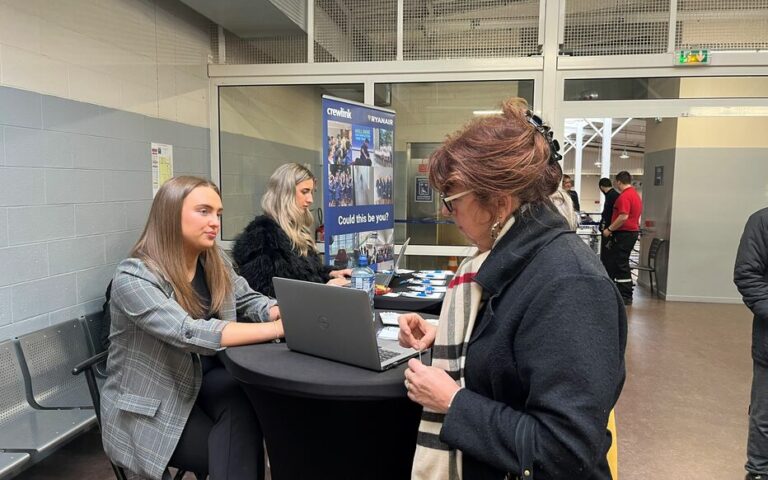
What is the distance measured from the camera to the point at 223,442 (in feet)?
5.74

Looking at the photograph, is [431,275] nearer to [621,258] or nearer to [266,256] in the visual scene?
[266,256]

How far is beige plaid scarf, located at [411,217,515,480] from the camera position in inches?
44.2

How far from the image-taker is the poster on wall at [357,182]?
3531 millimetres

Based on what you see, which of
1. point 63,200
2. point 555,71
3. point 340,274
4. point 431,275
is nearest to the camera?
point 63,200

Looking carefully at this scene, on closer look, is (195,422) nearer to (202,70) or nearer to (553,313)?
(553,313)

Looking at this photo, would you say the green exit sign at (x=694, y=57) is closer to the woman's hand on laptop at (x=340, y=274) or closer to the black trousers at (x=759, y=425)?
the black trousers at (x=759, y=425)

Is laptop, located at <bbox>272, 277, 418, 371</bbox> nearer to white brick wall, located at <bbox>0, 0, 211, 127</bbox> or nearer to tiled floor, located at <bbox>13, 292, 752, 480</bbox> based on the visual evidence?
tiled floor, located at <bbox>13, 292, 752, 480</bbox>

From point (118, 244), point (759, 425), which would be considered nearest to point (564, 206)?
point (759, 425)

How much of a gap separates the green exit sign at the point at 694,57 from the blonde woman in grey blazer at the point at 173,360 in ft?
13.4

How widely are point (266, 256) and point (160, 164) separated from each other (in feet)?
5.67

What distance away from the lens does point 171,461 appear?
1774 millimetres

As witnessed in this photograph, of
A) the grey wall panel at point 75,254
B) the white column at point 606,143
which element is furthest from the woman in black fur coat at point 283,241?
the white column at point 606,143

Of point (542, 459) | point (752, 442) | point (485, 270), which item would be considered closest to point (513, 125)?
point (485, 270)

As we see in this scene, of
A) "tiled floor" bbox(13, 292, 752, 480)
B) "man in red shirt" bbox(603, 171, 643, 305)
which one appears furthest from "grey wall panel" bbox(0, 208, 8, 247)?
"man in red shirt" bbox(603, 171, 643, 305)
